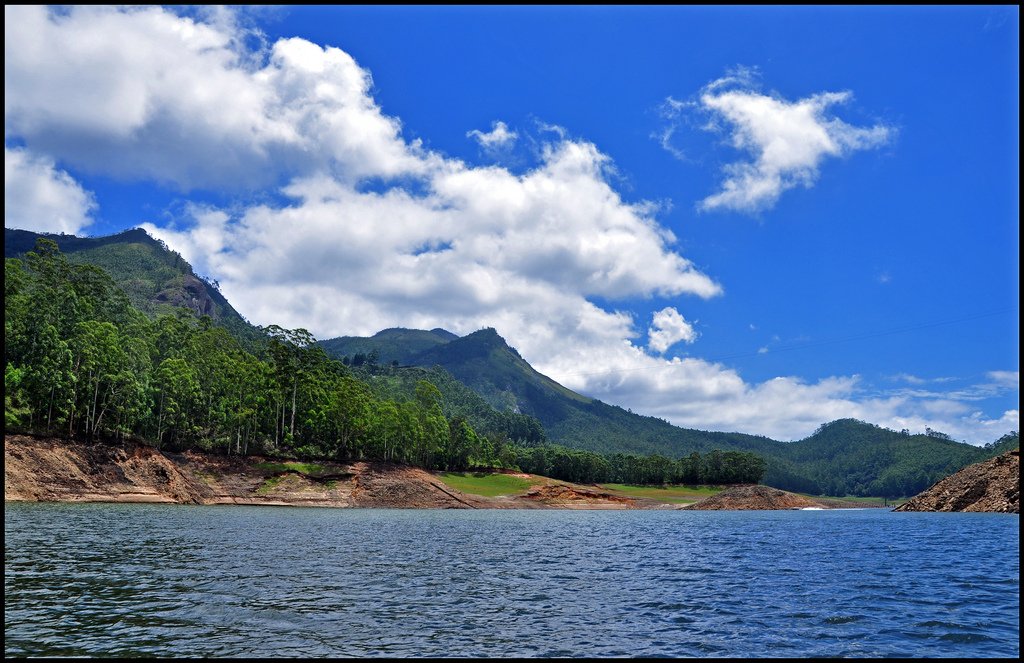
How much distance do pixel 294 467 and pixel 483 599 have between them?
110m

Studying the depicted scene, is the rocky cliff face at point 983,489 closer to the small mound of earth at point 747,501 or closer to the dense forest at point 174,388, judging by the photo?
the small mound of earth at point 747,501

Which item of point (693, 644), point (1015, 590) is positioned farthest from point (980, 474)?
point (693, 644)

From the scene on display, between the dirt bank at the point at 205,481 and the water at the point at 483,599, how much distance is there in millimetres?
49447

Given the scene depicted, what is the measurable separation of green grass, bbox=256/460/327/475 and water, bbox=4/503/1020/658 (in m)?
78.4

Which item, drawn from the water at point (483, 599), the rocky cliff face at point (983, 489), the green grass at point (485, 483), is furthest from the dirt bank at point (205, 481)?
the rocky cliff face at point (983, 489)

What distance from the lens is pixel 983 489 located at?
115062mm

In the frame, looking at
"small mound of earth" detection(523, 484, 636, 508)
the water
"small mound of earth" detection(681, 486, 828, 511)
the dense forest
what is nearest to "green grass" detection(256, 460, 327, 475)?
the dense forest

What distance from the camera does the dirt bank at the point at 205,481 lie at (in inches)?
3381

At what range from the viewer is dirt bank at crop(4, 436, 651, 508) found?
85.9m

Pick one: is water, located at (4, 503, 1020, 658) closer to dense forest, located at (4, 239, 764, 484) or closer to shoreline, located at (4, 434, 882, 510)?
shoreline, located at (4, 434, 882, 510)

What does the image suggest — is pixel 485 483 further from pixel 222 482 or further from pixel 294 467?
pixel 222 482

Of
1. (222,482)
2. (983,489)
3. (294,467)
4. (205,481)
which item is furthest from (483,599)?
(983,489)

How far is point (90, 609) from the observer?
67.5 ft

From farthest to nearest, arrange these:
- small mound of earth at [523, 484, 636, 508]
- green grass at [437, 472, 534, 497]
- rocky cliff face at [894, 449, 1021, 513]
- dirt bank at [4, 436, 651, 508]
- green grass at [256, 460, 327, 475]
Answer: green grass at [437, 472, 534, 497]
small mound of earth at [523, 484, 636, 508]
green grass at [256, 460, 327, 475]
rocky cliff face at [894, 449, 1021, 513]
dirt bank at [4, 436, 651, 508]
